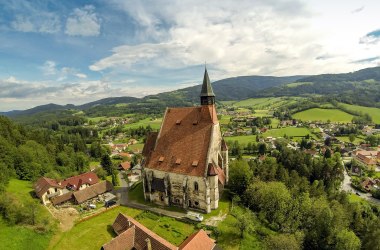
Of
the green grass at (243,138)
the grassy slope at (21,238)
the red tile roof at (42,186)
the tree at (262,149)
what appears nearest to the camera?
the grassy slope at (21,238)

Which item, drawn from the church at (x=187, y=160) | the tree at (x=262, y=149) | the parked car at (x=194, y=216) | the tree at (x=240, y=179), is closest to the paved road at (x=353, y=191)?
the tree at (x=262, y=149)

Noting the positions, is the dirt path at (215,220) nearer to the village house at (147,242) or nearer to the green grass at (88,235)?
the village house at (147,242)

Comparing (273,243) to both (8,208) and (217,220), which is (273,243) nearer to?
(217,220)

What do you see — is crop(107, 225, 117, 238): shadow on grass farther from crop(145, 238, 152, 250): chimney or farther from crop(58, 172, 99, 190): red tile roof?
crop(58, 172, 99, 190): red tile roof

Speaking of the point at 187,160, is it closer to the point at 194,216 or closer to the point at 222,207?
the point at 194,216

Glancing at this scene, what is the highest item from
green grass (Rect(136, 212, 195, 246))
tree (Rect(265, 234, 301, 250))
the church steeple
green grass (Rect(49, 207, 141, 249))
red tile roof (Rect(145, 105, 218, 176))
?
the church steeple

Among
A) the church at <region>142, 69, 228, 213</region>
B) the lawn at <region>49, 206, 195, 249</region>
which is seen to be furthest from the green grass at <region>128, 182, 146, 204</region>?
the lawn at <region>49, 206, 195, 249</region>
